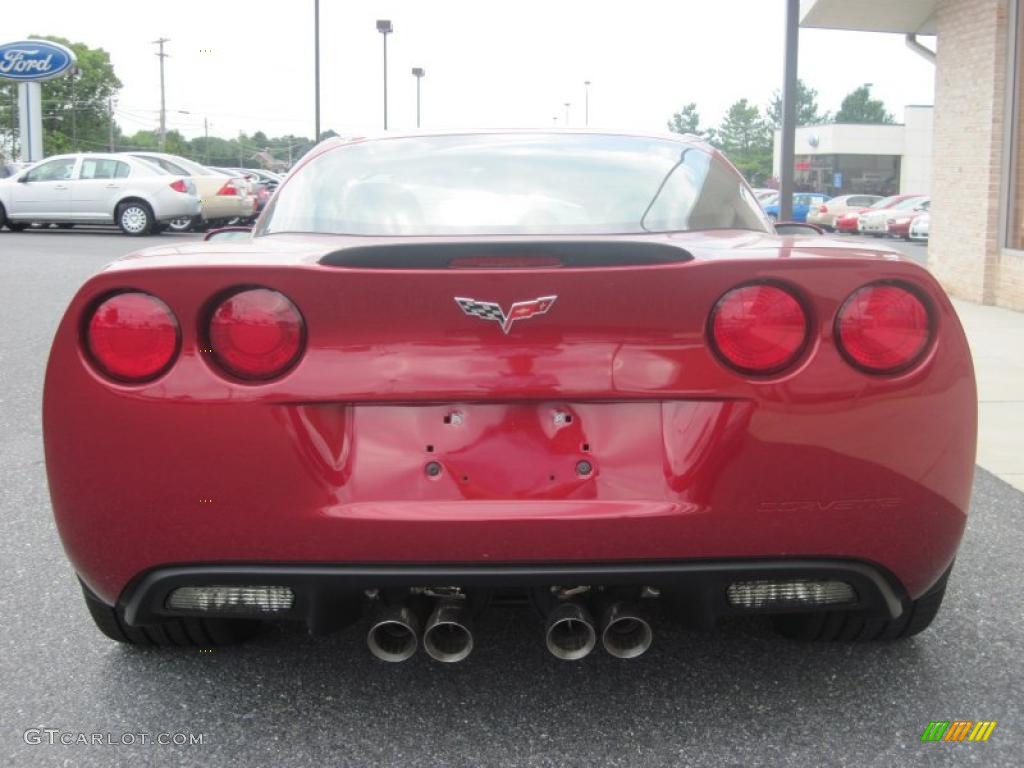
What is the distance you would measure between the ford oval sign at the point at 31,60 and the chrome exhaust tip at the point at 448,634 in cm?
3503

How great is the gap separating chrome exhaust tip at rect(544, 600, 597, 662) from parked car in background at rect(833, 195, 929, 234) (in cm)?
3635

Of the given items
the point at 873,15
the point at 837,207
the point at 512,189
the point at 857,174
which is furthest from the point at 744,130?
the point at 512,189

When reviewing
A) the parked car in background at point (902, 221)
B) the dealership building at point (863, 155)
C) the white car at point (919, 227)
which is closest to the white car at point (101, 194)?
the white car at point (919, 227)

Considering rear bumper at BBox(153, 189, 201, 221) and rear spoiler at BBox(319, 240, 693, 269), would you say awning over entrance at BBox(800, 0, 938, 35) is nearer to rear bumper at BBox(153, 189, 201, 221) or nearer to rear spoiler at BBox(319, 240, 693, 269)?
rear bumper at BBox(153, 189, 201, 221)

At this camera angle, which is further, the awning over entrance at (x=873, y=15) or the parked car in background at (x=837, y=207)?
the parked car in background at (x=837, y=207)

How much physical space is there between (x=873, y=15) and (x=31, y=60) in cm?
2556

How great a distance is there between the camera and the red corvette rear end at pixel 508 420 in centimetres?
256

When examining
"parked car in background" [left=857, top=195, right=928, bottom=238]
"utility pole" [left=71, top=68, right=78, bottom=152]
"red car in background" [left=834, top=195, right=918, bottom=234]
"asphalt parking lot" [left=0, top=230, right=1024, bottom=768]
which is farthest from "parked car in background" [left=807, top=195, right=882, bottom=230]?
"utility pole" [left=71, top=68, right=78, bottom=152]

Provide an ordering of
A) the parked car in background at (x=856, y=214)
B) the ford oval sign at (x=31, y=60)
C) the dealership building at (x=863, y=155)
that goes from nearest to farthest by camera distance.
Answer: the ford oval sign at (x=31, y=60)
the parked car in background at (x=856, y=214)
the dealership building at (x=863, y=155)

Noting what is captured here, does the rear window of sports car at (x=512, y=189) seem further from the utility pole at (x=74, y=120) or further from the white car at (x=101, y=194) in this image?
the utility pole at (x=74, y=120)

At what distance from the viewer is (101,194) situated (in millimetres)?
23688

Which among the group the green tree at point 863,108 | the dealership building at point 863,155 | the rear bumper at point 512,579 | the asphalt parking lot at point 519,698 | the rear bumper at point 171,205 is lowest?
the asphalt parking lot at point 519,698

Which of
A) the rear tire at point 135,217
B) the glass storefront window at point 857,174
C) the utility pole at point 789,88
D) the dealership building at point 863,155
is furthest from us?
the glass storefront window at point 857,174

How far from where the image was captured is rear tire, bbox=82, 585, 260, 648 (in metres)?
3.11
